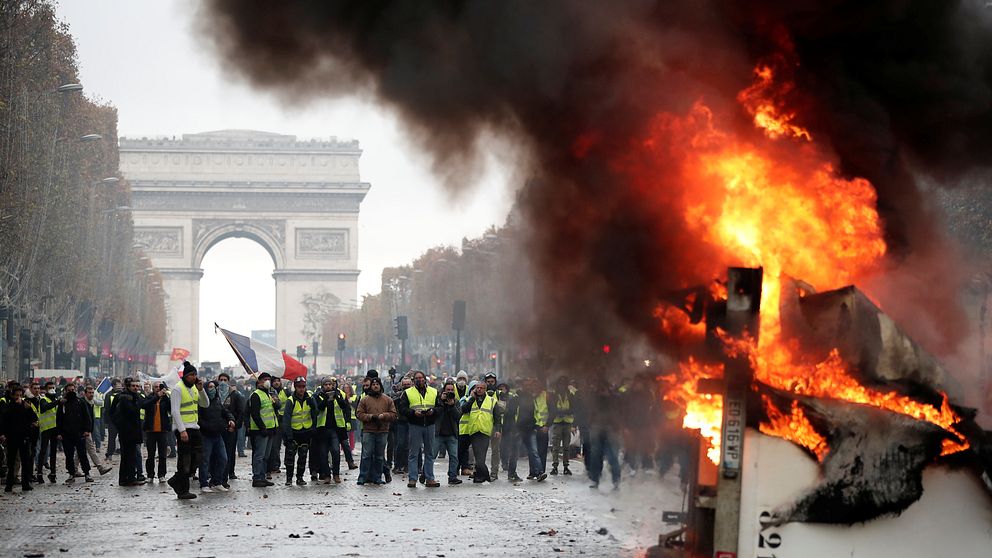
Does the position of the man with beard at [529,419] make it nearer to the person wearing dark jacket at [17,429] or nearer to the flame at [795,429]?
the person wearing dark jacket at [17,429]

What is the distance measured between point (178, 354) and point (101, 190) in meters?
7.37

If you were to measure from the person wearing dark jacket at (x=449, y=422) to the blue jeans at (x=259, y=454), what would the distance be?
2.48 m

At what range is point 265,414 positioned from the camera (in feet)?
74.3

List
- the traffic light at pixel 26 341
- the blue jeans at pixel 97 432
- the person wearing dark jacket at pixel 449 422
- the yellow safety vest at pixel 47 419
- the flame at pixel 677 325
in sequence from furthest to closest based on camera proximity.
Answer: the traffic light at pixel 26 341 < the blue jeans at pixel 97 432 < the yellow safety vest at pixel 47 419 < the person wearing dark jacket at pixel 449 422 < the flame at pixel 677 325

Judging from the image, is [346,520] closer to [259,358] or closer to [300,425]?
[300,425]

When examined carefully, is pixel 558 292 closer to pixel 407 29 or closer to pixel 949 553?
pixel 407 29

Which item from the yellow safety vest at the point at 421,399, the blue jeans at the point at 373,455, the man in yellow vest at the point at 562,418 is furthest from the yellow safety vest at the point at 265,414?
the man in yellow vest at the point at 562,418

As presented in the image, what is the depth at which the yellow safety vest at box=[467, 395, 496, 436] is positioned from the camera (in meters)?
21.9

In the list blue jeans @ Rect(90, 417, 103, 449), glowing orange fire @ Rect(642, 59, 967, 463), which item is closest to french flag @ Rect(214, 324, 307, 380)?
blue jeans @ Rect(90, 417, 103, 449)

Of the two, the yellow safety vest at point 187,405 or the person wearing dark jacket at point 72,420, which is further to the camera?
the person wearing dark jacket at point 72,420

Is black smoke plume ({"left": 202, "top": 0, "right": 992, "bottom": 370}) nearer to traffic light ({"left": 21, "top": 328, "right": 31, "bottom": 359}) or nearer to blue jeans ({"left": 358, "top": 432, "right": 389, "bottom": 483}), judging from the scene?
blue jeans ({"left": 358, "top": 432, "right": 389, "bottom": 483})

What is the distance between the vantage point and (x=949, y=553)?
8008mm

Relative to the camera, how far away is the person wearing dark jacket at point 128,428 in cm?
2294

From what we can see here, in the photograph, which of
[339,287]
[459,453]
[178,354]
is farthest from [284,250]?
[459,453]
